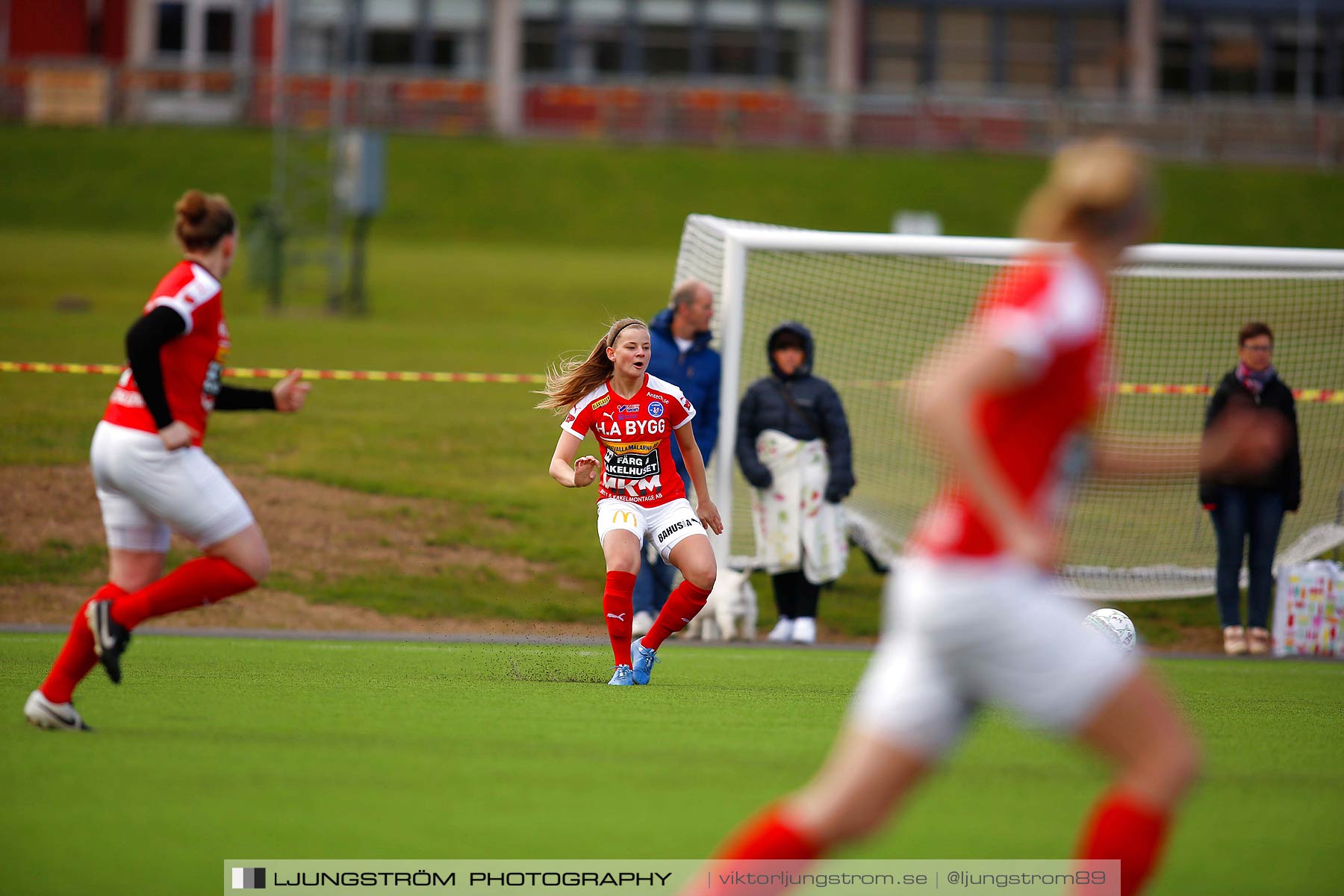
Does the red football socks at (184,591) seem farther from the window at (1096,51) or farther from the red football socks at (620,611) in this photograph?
the window at (1096,51)

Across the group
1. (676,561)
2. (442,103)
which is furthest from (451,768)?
(442,103)

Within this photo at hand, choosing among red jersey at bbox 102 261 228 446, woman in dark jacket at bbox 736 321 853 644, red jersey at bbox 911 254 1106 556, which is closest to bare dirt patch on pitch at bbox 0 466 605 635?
woman in dark jacket at bbox 736 321 853 644

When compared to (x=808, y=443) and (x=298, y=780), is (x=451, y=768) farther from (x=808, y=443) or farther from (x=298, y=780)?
(x=808, y=443)

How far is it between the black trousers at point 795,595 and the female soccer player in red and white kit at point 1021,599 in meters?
7.98

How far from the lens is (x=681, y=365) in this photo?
440 inches

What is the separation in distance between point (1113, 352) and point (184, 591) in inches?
453

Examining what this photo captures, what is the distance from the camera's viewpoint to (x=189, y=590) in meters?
5.96

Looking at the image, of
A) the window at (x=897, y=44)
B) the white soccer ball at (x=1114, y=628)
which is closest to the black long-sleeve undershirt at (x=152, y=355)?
the white soccer ball at (x=1114, y=628)

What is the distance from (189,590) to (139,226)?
93.0 feet

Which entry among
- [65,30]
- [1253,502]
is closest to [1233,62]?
[65,30]

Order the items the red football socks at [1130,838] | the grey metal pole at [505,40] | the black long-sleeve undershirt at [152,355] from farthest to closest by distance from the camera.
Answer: the grey metal pole at [505,40] < the black long-sleeve undershirt at [152,355] < the red football socks at [1130,838]

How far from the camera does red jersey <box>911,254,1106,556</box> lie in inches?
135

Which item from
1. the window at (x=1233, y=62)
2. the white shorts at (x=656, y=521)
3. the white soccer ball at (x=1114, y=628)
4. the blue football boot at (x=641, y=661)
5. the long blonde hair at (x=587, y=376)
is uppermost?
the window at (x=1233, y=62)

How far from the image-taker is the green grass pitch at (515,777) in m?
4.67
